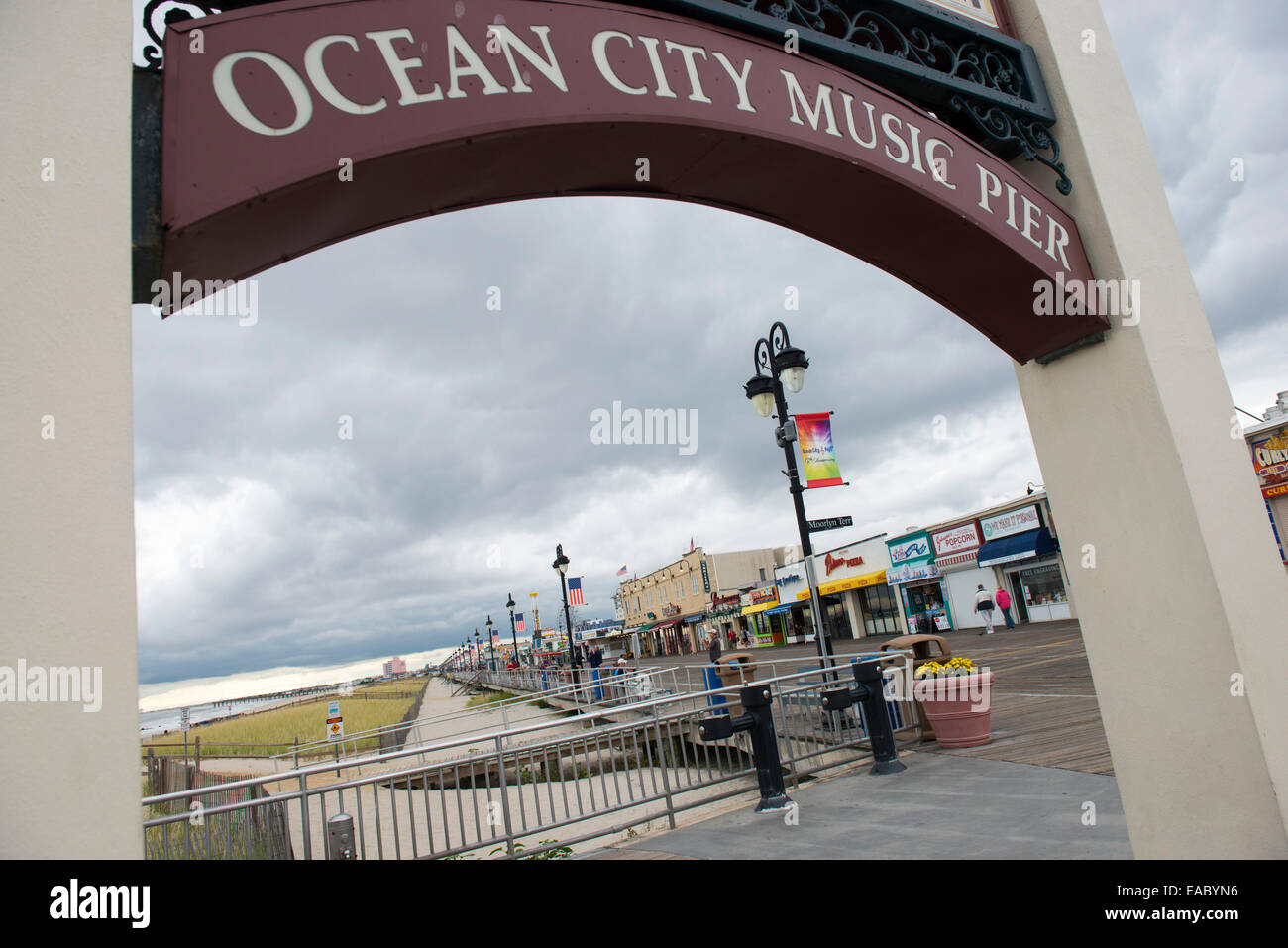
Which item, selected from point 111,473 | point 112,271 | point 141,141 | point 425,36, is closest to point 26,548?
point 111,473

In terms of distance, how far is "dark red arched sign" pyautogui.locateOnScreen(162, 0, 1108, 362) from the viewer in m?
2.00

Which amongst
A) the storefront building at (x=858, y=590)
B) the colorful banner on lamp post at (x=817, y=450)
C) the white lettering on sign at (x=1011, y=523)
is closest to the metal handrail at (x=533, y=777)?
the colorful banner on lamp post at (x=817, y=450)

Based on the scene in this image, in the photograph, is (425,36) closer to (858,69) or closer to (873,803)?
(858,69)

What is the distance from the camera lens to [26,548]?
154 centimetres

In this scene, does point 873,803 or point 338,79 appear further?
point 873,803

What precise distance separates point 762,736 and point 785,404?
5764 mm

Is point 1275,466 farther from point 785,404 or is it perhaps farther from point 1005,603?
point 785,404

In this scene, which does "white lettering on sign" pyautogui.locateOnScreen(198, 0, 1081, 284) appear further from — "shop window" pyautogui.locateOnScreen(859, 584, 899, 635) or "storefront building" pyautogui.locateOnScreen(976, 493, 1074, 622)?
"shop window" pyautogui.locateOnScreen(859, 584, 899, 635)

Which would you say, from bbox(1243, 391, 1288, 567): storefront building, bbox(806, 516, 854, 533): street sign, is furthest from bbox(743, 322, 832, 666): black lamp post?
bbox(1243, 391, 1288, 567): storefront building

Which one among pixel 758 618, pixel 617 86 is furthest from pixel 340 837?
pixel 758 618

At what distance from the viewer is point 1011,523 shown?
29.1 metres

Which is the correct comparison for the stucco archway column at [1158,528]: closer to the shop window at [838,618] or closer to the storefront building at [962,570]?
the storefront building at [962,570]
